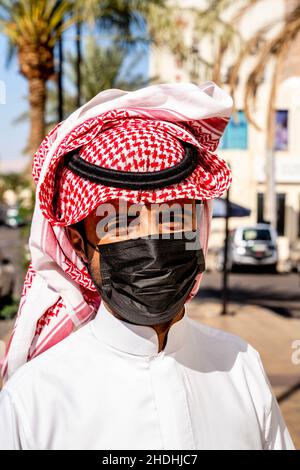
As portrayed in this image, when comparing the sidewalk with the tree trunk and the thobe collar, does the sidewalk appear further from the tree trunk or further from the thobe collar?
the tree trunk

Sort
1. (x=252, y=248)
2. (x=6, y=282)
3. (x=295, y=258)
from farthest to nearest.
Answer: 1. (x=295, y=258)
2. (x=252, y=248)
3. (x=6, y=282)

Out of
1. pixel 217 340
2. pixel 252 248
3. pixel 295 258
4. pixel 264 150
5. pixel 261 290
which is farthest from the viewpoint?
pixel 264 150

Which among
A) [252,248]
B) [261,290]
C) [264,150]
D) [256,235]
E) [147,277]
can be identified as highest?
[264,150]

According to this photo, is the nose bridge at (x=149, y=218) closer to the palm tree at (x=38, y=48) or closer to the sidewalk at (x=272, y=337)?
Result: the sidewalk at (x=272, y=337)

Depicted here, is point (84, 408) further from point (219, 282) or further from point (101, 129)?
point (219, 282)

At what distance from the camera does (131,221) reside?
167cm

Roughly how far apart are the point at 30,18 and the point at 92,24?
1378mm

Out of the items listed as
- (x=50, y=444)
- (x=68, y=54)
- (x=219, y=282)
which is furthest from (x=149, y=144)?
(x=68, y=54)

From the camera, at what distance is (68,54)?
24359 millimetres

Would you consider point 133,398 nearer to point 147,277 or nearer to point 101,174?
point 147,277

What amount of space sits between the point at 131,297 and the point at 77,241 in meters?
0.24

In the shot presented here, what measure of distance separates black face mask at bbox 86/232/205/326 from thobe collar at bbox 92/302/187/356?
0.04 meters

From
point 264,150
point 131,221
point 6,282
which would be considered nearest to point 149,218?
point 131,221

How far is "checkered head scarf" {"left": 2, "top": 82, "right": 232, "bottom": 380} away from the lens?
1.68 m
